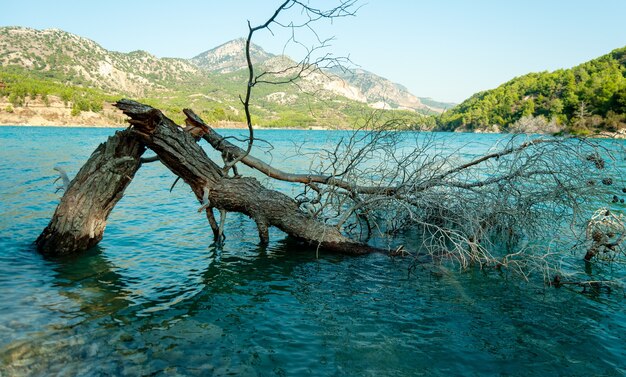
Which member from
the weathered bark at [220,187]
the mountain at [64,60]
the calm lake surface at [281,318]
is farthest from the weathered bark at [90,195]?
the mountain at [64,60]

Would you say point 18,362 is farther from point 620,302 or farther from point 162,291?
point 620,302

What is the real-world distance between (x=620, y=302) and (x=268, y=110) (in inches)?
6680

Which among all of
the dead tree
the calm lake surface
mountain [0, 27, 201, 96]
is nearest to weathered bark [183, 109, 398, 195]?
the dead tree

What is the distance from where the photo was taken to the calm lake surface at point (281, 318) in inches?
160

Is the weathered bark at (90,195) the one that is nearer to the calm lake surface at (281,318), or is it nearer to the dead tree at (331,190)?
the dead tree at (331,190)

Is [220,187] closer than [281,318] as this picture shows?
No

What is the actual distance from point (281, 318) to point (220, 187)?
3353 millimetres

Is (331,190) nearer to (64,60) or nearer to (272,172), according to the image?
(272,172)

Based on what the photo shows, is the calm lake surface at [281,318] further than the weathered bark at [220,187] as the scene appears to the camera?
No

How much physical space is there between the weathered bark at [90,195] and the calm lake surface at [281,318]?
355mm

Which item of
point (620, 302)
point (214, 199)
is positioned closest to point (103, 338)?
point (214, 199)

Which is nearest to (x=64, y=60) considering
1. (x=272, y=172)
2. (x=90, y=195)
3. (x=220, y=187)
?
(x=90, y=195)

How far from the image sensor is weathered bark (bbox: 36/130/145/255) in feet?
23.6

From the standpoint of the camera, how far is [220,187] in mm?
7645
